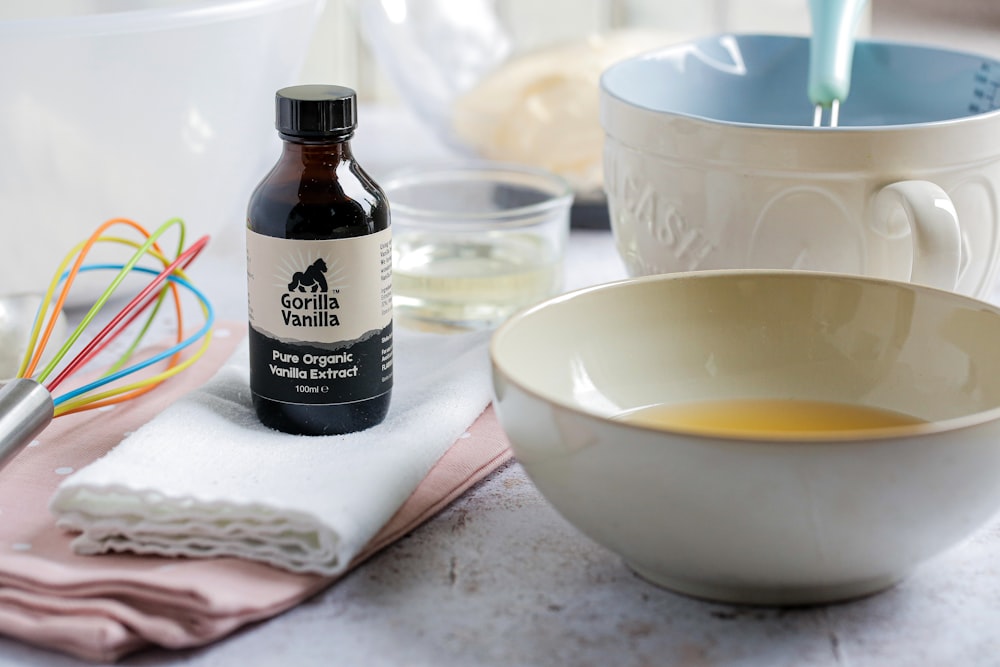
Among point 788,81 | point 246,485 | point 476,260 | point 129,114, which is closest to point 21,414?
point 246,485

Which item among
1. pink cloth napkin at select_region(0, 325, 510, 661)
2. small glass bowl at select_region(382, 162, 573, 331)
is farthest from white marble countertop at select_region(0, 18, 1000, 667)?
small glass bowl at select_region(382, 162, 573, 331)

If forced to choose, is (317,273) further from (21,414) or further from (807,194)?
(807,194)

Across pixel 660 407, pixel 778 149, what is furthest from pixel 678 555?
pixel 778 149

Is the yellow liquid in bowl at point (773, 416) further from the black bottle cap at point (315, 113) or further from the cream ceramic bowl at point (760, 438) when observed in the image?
the black bottle cap at point (315, 113)

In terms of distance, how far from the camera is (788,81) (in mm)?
807

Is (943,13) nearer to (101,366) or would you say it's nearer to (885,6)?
(885,6)

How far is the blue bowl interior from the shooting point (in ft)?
2.49

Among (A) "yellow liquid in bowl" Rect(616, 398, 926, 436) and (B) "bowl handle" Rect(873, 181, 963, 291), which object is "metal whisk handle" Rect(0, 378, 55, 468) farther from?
(B) "bowl handle" Rect(873, 181, 963, 291)

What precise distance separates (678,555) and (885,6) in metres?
2.34

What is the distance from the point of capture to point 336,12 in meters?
1.24

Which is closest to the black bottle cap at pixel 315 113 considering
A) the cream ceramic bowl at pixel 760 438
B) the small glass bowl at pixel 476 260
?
the cream ceramic bowl at pixel 760 438

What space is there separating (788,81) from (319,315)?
1.30 ft

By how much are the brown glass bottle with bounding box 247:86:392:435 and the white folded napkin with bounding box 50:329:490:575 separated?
0.02 meters

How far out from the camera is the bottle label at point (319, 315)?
0.55m
